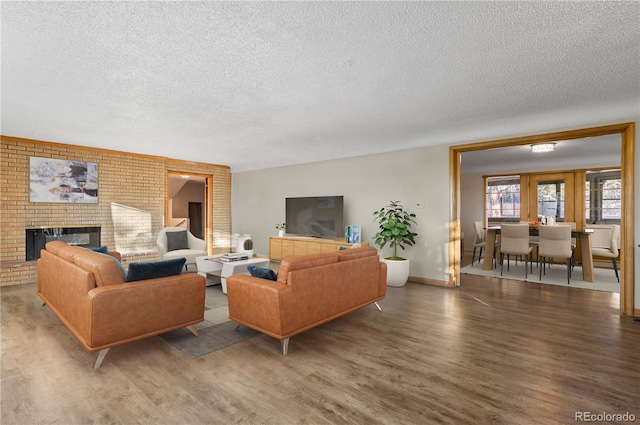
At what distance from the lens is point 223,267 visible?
15.6 ft

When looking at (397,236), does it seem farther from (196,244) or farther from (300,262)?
(196,244)

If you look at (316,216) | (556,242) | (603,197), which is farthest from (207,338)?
(603,197)

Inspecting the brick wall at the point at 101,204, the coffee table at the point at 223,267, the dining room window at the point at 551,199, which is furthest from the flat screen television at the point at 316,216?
the dining room window at the point at 551,199

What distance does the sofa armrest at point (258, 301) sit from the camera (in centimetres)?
267

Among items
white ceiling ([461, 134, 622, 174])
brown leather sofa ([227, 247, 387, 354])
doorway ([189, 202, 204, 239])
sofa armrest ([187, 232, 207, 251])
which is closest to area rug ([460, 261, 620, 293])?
white ceiling ([461, 134, 622, 174])

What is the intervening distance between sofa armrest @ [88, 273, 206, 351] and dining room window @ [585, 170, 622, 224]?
8.72 meters

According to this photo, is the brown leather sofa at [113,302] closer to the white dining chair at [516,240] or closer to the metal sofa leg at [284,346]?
the metal sofa leg at [284,346]

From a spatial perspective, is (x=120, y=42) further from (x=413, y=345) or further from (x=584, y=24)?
(x=413, y=345)

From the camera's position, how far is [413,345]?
9.46ft

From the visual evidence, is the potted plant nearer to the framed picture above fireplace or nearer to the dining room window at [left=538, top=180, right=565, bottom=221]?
the dining room window at [left=538, top=180, right=565, bottom=221]

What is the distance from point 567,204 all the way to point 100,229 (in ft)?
32.7

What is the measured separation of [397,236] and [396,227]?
5.6 inches

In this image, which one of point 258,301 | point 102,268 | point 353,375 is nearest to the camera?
point 353,375

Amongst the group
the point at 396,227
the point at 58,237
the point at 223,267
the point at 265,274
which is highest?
the point at 396,227
